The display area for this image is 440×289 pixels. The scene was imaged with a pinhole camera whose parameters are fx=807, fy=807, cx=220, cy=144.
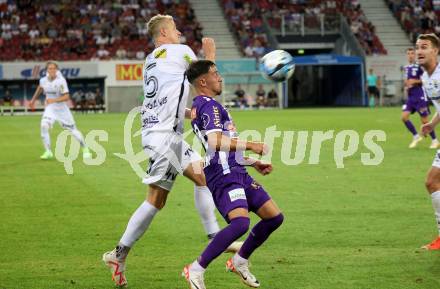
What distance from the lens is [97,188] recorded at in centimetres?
1438

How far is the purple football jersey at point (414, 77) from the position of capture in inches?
854

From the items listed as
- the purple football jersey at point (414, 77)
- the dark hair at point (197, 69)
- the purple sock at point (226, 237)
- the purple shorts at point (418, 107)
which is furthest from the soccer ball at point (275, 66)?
the purple shorts at point (418, 107)

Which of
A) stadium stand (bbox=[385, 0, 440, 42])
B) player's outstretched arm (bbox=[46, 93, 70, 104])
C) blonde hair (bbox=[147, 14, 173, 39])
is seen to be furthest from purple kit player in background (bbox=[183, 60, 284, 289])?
stadium stand (bbox=[385, 0, 440, 42])

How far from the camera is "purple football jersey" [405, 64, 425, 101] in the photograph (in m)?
21.7

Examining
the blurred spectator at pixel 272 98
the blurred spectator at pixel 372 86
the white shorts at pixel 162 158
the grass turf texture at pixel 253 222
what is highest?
the white shorts at pixel 162 158

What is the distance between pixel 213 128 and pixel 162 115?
3.36 feet

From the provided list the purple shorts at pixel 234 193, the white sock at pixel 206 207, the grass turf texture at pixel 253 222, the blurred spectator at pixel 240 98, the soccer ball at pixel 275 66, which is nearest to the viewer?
the purple shorts at pixel 234 193

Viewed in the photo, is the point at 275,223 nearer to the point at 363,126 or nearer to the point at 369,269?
the point at 369,269

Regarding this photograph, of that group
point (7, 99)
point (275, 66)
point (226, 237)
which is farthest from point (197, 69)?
point (7, 99)

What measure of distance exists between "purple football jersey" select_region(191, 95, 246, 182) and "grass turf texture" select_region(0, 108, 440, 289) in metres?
1.11

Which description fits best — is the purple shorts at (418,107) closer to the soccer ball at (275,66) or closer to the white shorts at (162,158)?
the soccer ball at (275,66)

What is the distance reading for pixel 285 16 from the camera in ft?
186

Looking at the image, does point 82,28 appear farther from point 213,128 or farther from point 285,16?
point 213,128

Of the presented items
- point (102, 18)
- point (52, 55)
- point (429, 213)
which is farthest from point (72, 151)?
point (102, 18)
